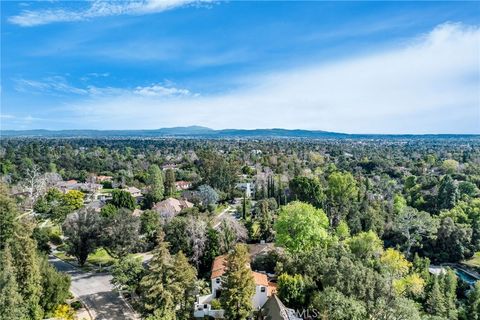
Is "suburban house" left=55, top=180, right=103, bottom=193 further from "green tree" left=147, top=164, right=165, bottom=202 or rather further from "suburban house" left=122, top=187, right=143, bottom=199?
"green tree" left=147, top=164, right=165, bottom=202

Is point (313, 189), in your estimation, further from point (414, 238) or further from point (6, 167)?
point (6, 167)

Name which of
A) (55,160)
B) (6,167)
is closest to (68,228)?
(6,167)

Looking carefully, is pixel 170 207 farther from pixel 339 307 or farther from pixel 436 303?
pixel 436 303

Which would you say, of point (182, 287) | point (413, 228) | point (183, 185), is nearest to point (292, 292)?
point (182, 287)

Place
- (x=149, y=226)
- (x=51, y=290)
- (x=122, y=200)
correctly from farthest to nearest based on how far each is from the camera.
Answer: (x=122, y=200)
(x=149, y=226)
(x=51, y=290)

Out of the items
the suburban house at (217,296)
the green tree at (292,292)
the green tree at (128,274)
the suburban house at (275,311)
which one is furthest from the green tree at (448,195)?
the green tree at (128,274)

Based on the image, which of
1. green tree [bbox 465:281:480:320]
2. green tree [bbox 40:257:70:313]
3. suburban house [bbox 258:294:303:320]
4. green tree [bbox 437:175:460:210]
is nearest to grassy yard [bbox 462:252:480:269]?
green tree [bbox 437:175:460:210]

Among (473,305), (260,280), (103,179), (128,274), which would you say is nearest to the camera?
(128,274)
